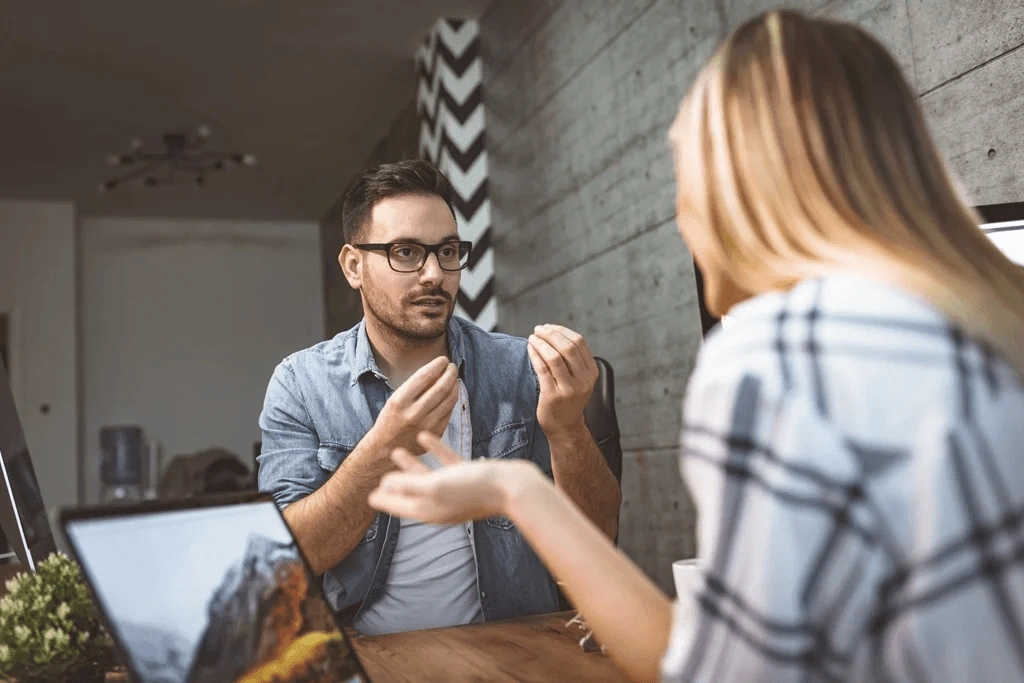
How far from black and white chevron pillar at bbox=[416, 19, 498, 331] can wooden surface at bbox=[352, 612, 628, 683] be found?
369 centimetres

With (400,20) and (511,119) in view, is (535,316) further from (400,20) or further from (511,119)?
(400,20)

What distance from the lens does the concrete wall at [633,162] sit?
84.6 inches

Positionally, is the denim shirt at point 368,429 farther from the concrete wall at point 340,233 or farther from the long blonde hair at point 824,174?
the concrete wall at point 340,233

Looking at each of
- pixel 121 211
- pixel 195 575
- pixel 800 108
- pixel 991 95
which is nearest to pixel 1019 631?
pixel 800 108

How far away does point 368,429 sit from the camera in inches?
72.1

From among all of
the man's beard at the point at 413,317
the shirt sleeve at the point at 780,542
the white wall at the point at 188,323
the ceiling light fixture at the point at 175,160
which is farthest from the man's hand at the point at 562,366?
the white wall at the point at 188,323

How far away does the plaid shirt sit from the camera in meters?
0.52

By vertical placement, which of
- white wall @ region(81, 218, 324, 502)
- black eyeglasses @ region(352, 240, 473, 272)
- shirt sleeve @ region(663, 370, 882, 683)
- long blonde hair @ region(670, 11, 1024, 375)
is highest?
white wall @ region(81, 218, 324, 502)

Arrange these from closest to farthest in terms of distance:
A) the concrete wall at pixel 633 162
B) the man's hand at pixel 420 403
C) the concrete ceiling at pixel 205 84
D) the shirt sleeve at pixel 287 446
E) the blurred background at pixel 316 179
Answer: the man's hand at pixel 420 403 < the shirt sleeve at pixel 287 446 < the concrete wall at pixel 633 162 < the blurred background at pixel 316 179 < the concrete ceiling at pixel 205 84

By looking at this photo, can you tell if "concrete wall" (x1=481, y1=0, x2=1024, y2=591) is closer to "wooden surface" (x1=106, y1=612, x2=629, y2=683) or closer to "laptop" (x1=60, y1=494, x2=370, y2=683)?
"wooden surface" (x1=106, y1=612, x2=629, y2=683)

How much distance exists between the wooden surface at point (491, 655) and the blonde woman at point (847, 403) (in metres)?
0.43

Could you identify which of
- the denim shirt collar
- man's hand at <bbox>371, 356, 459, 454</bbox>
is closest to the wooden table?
man's hand at <bbox>371, 356, 459, 454</bbox>

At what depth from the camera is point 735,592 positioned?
55 cm

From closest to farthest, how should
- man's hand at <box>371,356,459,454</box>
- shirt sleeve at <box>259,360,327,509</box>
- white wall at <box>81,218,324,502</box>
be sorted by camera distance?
1. man's hand at <box>371,356,459,454</box>
2. shirt sleeve at <box>259,360,327,509</box>
3. white wall at <box>81,218,324,502</box>
